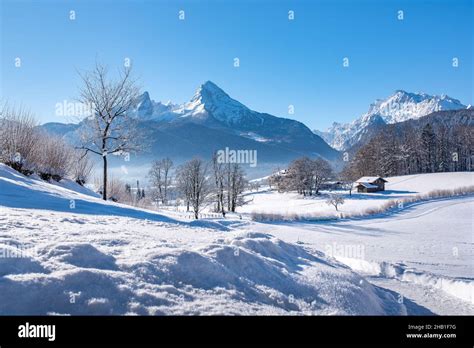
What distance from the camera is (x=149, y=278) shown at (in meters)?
3.49

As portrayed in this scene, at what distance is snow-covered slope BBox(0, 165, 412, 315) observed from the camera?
9.61 feet

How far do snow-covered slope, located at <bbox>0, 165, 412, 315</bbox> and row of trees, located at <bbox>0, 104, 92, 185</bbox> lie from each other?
29.7ft

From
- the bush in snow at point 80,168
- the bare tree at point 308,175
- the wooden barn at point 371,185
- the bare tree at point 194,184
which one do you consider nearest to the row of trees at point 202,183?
the bare tree at point 194,184

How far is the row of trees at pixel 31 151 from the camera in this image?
12.9 meters

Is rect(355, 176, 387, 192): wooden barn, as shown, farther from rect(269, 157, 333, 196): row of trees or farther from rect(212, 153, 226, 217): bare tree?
rect(212, 153, 226, 217): bare tree

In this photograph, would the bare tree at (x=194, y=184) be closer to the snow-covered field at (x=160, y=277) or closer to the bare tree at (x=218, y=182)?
the bare tree at (x=218, y=182)

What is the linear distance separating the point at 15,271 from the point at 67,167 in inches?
635

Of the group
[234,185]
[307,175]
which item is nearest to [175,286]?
[234,185]

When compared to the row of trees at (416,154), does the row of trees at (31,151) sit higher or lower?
lower

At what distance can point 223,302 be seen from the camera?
11.0 ft

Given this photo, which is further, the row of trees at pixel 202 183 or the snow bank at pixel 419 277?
the row of trees at pixel 202 183

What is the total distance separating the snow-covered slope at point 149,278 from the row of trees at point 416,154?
9957 cm
